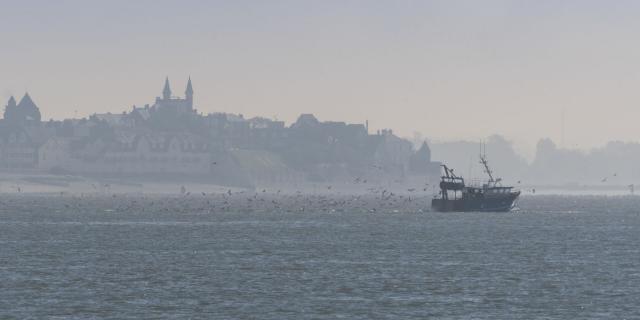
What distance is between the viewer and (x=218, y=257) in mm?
116375

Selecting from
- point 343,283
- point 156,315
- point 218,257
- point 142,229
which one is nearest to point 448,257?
point 218,257

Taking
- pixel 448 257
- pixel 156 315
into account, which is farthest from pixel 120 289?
pixel 448 257

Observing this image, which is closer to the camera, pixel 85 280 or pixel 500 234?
pixel 85 280

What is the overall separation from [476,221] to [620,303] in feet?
382

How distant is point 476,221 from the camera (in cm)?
19688

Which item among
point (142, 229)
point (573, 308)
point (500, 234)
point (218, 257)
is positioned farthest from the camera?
point (142, 229)

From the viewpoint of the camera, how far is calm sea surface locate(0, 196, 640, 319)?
7681 centimetres

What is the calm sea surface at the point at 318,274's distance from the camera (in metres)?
76.8

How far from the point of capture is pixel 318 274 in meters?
98.3

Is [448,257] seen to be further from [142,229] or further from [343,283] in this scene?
[142,229]

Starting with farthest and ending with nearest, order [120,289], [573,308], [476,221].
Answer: [476,221]
[120,289]
[573,308]

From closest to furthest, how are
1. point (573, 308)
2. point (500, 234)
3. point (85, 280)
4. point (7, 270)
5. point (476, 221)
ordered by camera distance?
point (573, 308), point (85, 280), point (7, 270), point (500, 234), point (476, 221)

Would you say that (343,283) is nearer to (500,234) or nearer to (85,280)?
(85,280)

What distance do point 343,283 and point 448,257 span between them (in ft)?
93.0
